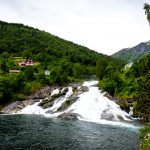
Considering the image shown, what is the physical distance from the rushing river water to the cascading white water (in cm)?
1038

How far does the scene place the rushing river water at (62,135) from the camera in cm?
5819

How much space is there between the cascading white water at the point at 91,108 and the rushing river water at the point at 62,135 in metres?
10.4

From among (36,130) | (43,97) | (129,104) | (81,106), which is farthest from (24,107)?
(36,130)

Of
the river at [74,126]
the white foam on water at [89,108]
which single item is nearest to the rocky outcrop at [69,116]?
the river at [74,126]

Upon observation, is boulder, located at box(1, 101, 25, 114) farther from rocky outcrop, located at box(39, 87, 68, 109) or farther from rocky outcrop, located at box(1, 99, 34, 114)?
rocky outcrop, located at box(39, 87, 68, 109)

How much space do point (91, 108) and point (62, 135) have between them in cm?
3527

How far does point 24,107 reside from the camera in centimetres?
10938

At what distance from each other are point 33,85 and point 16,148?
77.1 m

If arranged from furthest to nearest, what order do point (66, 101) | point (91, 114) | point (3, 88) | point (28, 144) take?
point (3, 88), point (66, 101), point (91, 114), point (28, 144)

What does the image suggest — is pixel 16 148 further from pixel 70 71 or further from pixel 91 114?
pixel 70 71

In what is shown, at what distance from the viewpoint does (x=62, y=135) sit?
67375 millimetres

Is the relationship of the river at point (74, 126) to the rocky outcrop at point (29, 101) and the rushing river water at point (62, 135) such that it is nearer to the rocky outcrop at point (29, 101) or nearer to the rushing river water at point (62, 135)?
the rushing river water at point (62, 135)

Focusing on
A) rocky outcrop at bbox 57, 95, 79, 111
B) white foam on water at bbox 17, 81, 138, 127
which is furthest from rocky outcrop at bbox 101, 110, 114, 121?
rocky outcrop at bbox 57, 95, 79, 111

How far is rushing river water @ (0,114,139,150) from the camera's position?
5819 cm
